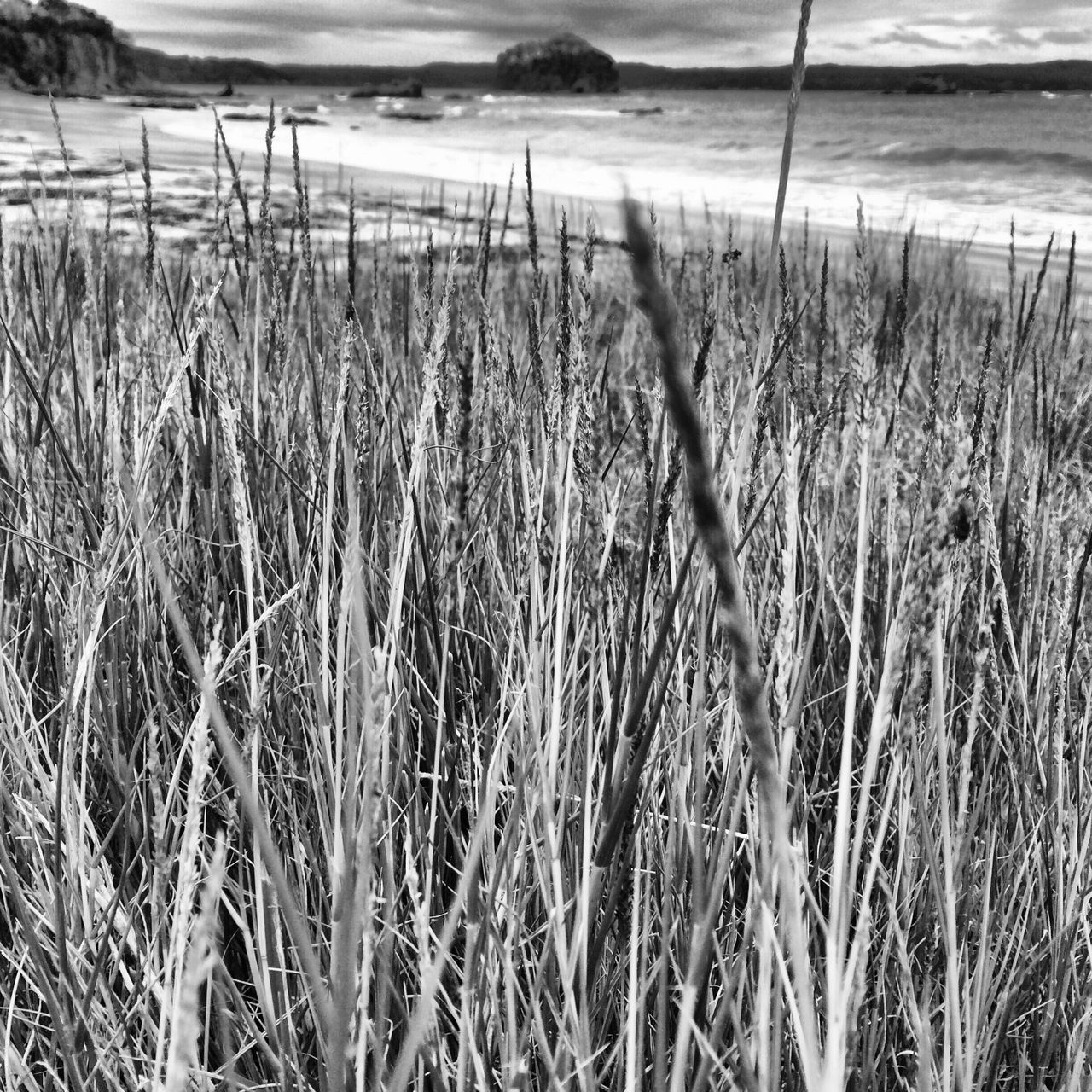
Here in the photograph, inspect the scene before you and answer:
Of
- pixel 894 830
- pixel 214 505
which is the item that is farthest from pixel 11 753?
pixel 894 830

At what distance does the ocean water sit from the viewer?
1005 cm

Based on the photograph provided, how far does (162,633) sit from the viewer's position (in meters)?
1.15

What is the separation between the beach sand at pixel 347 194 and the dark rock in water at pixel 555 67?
6129cm

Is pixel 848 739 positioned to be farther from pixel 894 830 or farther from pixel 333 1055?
pixel 894 830

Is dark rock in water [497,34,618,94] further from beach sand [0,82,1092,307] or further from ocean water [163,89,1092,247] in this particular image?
beach sand [0,82,1092,307]

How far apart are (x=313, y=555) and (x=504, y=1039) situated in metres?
0.76

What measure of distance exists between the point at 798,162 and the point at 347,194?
10.2 meters

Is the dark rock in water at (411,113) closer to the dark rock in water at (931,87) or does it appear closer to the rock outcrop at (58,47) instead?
the rock outcrop at (58,47)

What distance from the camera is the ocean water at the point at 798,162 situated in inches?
396

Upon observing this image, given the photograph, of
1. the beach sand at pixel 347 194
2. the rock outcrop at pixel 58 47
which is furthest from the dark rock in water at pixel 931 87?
the beach sand at pixel 347 194

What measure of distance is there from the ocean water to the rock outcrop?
885 inches

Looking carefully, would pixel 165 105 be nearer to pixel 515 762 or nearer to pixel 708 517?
pixel 515 762

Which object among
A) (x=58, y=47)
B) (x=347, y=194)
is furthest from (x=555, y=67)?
(x=347, y=194)

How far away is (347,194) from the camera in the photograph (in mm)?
8281
